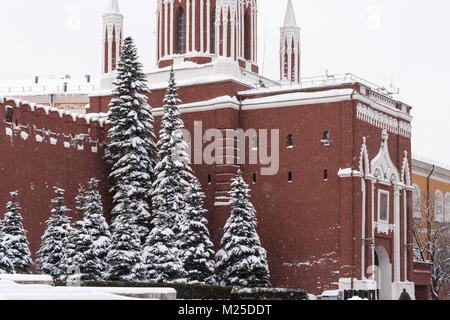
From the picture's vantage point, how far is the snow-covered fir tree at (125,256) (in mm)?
31453

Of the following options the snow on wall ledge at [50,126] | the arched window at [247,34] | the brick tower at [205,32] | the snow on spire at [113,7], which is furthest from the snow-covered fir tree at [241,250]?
the snow on spire at [113,7]

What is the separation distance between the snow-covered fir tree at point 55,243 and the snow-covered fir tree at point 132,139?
2794 millimetres

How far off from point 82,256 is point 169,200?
4314 millimetres

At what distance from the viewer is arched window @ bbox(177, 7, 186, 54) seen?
39.6 meters

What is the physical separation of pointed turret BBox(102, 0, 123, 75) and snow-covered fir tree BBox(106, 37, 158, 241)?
4.30 m

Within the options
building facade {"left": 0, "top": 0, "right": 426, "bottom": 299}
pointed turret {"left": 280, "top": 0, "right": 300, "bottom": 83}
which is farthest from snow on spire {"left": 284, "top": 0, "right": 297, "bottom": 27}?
building facade {"left": 0, "top": 0, "right": 426, "bottom": 299}

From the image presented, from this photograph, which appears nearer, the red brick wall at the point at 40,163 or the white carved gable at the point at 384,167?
the red brick wall at the point at 40,163

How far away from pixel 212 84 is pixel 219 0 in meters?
3.40

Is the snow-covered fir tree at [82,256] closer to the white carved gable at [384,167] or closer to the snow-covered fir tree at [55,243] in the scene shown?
the snow-covered fir tree at [55,243]

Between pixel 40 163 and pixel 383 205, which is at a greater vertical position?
pixel 40 163

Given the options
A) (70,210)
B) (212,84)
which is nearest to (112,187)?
(70,210)

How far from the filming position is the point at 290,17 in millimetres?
43094

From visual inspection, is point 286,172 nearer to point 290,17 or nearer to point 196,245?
point 196,245

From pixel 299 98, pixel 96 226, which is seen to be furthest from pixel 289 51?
pixel 96 226
